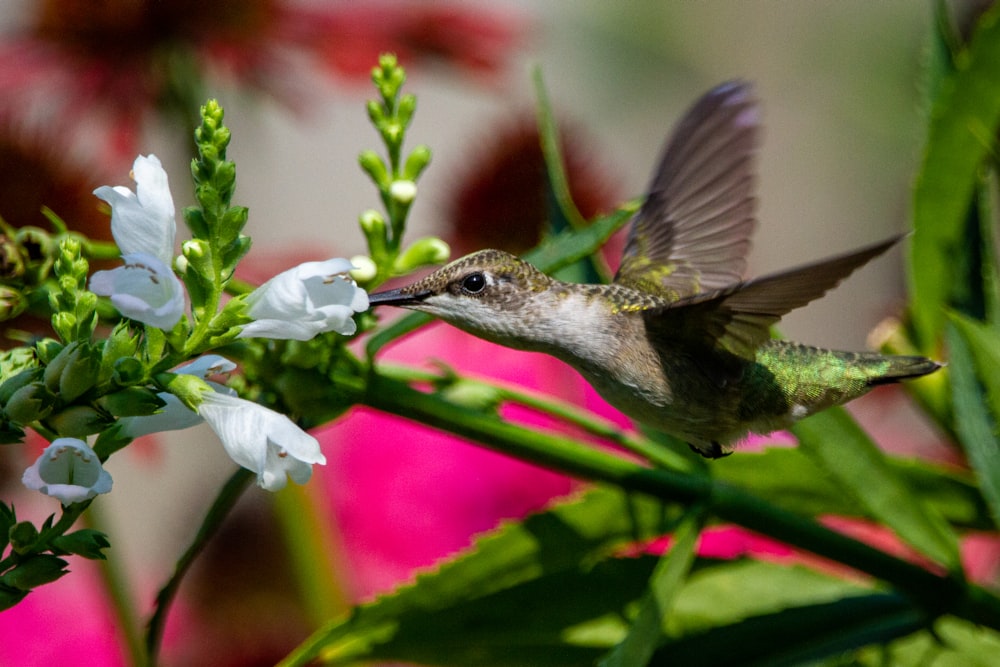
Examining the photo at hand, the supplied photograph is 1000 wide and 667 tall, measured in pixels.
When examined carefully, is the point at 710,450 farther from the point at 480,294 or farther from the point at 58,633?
the point at 58,633

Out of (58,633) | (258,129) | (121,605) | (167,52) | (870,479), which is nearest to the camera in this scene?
(870,479)

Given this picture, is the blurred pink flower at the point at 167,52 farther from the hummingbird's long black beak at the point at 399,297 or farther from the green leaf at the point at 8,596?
the green leaf at the point at 8,596

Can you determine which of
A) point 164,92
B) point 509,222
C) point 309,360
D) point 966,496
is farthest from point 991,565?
point 164,92

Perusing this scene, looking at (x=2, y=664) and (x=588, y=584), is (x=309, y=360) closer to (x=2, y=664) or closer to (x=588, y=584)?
(x=588, y=584)

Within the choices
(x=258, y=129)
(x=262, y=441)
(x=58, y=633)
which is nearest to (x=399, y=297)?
(x=262, y=441)

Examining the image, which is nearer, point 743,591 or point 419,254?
point 419,254

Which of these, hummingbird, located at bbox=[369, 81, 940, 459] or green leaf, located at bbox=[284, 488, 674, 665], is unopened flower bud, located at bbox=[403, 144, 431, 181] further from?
green leaf, located at bbox=[284, 488, 674, 665]
